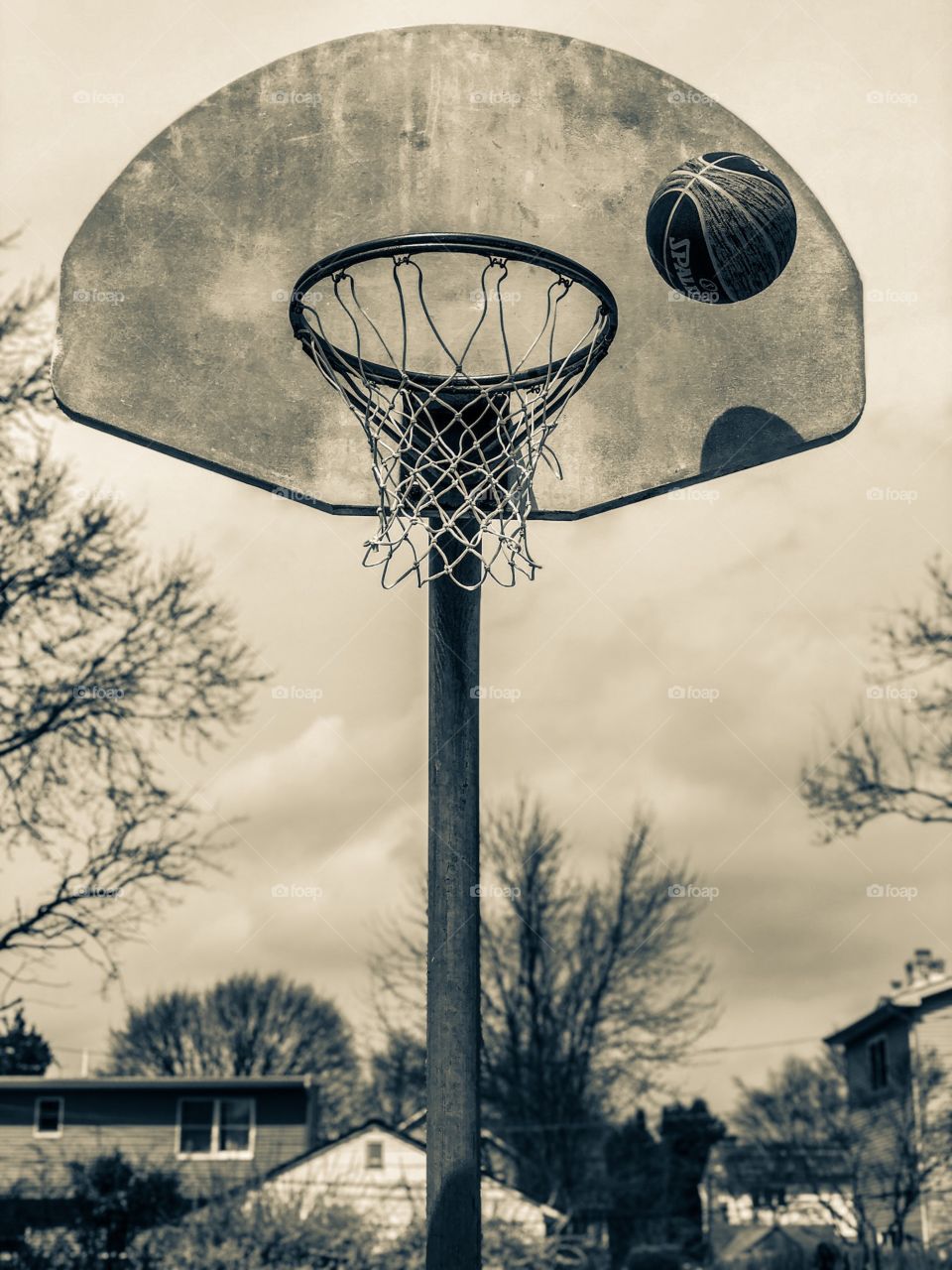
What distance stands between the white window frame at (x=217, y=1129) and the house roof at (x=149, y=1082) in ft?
0.70

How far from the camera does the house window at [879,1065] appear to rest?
2620cm

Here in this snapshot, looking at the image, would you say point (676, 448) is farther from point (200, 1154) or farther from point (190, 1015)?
point (190, 1015)

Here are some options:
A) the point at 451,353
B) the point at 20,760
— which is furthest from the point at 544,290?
the point at 20,760

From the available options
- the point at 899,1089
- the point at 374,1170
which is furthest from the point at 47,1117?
the point at 899,1089

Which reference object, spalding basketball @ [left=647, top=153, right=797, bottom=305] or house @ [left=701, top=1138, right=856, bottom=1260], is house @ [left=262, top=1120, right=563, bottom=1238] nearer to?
house @ [left=701, top=1138, right=856, bottom=1260]

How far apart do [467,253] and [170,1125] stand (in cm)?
2365

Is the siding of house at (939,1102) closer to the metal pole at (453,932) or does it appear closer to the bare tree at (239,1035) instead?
the metal pole at (453,932)

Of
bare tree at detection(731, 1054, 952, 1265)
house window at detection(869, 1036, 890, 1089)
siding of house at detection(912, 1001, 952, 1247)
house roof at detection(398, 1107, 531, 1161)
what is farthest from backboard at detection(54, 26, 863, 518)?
house window at detection(869, 1036, 890, 1089)

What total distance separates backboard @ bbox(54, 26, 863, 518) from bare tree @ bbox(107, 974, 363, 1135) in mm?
35850

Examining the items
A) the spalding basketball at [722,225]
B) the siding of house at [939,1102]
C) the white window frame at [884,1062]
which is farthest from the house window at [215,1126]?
the spalding basketball at [722,225]

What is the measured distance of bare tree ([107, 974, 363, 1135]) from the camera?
39.5 metres

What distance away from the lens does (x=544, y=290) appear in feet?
17.2

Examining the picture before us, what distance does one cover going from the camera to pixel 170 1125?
25562mm

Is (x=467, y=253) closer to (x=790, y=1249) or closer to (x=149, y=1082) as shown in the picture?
(x=790, y=1249)
